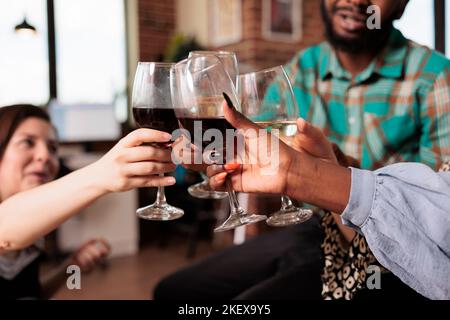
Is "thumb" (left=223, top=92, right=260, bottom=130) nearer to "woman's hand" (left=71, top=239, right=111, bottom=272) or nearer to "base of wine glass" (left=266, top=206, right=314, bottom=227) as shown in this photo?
"base of wine glass" (left=266, top=206, right=314, bottom=227)

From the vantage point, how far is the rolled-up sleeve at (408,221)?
692mm

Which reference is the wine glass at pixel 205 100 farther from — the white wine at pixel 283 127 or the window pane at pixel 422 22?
the window pane at pixel 422 22

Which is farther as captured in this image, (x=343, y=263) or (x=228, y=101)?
(x=343, y=263)

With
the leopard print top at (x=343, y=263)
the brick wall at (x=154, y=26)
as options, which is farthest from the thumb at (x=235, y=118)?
the brick wall at (x=154, y=26)

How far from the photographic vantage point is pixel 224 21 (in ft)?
14.5

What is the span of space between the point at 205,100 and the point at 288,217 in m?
0.28

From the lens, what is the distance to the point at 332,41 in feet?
4.87

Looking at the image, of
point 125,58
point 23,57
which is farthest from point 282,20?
point 23,57

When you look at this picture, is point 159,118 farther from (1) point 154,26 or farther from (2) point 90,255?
(1) point 154,26

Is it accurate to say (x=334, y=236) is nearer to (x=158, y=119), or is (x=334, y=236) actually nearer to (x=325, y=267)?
(x=325, y=267)

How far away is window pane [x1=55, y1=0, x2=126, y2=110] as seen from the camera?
171 inches

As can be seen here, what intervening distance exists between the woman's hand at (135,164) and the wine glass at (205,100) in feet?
0.20

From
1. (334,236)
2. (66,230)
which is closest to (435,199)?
(334,236)

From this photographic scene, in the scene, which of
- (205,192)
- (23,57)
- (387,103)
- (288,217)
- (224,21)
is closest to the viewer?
(288,217)
